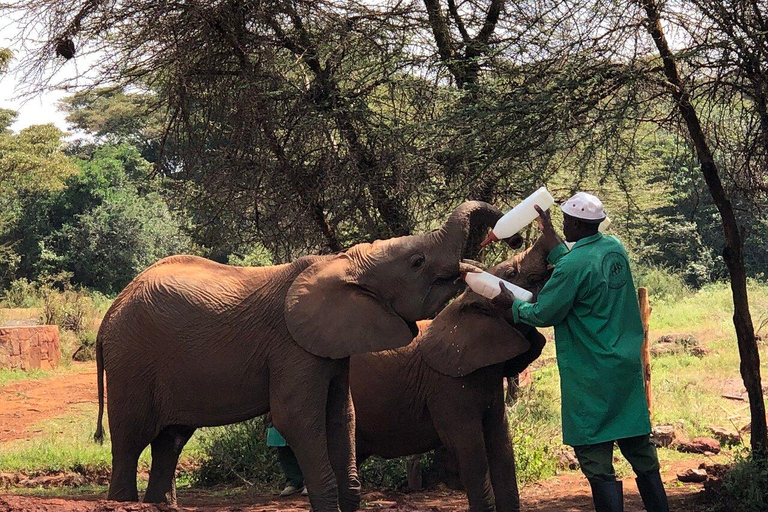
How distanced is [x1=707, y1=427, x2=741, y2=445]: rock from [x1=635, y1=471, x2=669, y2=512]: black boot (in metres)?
5.89

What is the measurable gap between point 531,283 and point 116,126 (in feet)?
148

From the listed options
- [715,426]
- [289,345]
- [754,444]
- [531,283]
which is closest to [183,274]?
[289,345]

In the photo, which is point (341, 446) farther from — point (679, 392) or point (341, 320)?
point (679, 392)

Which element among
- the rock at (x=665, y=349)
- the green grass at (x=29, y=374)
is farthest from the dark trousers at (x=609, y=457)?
the green grass at (x=29, y=374)

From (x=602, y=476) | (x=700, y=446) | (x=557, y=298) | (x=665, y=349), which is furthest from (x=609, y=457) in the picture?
(x=665, y=349)

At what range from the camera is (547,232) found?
5.82 metres

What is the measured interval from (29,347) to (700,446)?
1344cm

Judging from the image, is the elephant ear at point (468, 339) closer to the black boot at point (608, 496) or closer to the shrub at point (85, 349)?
the black boot at point (608, 496)

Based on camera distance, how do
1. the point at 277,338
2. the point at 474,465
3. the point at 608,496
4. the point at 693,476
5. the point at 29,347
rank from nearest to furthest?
the point at 608,496
the point at 277,338
the point at 474,465
the point at 693,476
the point at 29,347

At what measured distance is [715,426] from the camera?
11.5 m

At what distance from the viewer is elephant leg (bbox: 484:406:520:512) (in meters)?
6.77

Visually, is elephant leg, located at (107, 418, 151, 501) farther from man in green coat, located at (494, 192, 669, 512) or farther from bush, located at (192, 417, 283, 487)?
man in green coat, located at (494, 192, 669, 512)

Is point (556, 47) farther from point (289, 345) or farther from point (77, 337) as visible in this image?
point (77, 337)

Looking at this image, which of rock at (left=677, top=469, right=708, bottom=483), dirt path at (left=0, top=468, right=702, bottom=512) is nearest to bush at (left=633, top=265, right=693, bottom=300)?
dirt path at (left=0, top=468, right=702, bottom=512)
